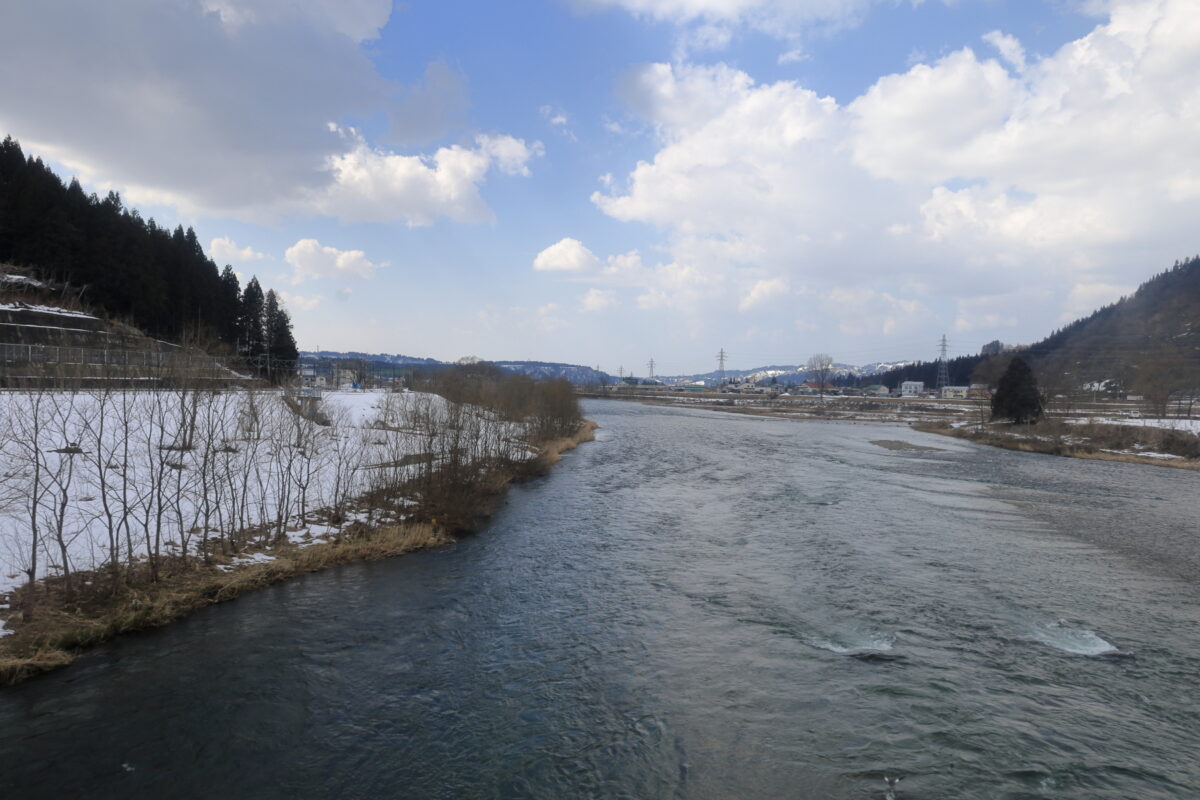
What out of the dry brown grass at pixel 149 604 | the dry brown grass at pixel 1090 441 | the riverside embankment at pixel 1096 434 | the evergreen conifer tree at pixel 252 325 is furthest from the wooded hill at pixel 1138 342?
the evergreen conifer tree at pixel 252 325

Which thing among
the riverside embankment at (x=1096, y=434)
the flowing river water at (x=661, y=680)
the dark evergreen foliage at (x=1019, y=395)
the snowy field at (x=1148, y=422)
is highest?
the dark evergreen foliage at (x=1019, y=395)

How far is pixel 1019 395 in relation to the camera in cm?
5572

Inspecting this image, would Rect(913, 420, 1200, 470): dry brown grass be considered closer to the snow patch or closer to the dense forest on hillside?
the dense forest on hillside

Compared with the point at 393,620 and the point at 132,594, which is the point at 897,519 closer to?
the point at 393,620

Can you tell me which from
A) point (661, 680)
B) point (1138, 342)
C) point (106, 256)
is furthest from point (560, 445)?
point (1138, 342)

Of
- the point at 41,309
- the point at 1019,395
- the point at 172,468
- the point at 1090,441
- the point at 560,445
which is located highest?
the point at 41,309

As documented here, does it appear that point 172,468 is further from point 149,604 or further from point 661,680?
point 661,680

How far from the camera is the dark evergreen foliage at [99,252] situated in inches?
1597

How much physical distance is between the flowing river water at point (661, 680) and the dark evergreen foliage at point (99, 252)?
97.5 ft

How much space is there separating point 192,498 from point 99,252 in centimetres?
3966

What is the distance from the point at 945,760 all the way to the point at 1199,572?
14.0m

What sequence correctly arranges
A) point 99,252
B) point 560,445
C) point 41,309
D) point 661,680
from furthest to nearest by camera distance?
point 99,252 < point 560,445 < point 41,309 < point 661,680

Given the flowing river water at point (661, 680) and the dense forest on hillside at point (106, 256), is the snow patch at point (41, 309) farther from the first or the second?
the flowing river water at point (661, 680)

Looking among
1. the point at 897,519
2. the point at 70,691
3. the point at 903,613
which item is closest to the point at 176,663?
the point at 70,691
